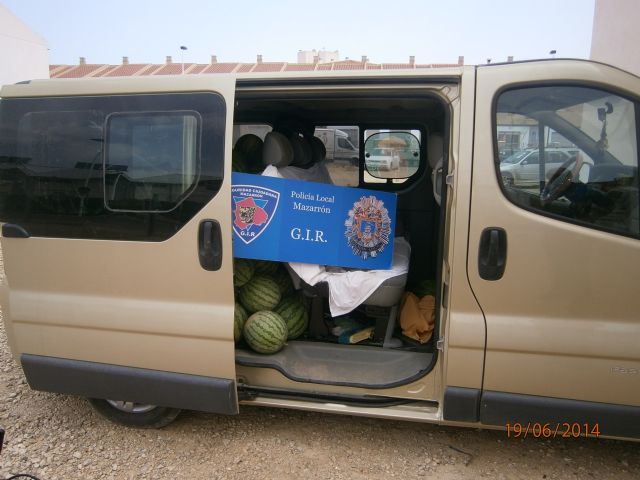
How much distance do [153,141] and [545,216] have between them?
2.19m

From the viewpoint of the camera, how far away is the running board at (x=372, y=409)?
269cm

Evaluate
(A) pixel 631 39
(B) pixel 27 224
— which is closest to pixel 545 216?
(B) pixel 27 224

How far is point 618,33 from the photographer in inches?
372

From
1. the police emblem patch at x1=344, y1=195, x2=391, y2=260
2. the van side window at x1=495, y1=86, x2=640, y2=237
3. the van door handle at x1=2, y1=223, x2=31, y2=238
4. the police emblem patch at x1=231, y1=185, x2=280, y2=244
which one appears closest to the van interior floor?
the police emblem patch at x1=344, y1=195, x2=391, y2=260

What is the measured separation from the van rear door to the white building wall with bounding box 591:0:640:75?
8671 millimetres

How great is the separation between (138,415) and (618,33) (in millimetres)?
11007

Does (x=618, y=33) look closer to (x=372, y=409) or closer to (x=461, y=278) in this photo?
(x=461, y=278)

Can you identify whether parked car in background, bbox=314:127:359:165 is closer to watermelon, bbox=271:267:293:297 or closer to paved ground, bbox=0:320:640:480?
watermelon, bbox=271:267:293:297

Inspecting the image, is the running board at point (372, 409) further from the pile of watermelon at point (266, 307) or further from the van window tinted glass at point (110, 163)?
the van window tinted glass at point (110, 163)

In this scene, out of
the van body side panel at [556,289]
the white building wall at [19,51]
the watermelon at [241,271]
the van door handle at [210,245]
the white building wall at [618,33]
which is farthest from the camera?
the white building wall at [19,51]

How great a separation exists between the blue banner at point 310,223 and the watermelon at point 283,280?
1.57ft

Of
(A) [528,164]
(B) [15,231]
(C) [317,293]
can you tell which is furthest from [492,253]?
Result: (B) [15,231]
